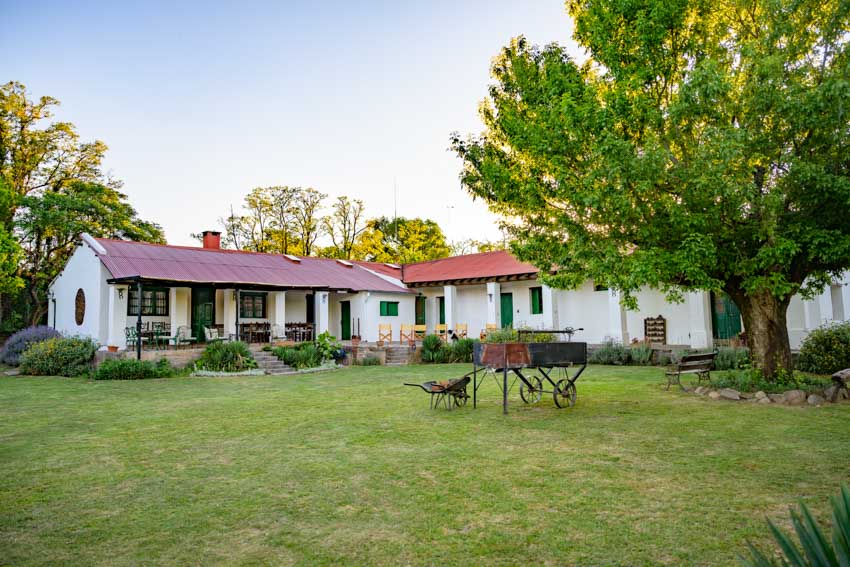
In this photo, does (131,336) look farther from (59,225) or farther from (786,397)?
(786,397)

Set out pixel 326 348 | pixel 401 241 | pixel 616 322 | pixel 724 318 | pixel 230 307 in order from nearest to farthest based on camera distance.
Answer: pixel 724 318
pixel 326 348
pixel 616 322
pixel 230 307
pixel 401 241

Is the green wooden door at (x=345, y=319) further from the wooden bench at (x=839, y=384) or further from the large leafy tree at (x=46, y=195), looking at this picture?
the wooden bench at (x=839, y=384)

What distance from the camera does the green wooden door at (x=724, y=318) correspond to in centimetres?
1833

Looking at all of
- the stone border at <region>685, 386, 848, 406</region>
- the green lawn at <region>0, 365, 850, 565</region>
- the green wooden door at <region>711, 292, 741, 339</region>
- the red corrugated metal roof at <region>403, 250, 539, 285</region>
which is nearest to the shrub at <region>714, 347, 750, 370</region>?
the green wooden door at <region>711, 292, 741, 339</region>

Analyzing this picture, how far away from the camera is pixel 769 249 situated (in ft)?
28.1

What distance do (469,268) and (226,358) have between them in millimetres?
12756

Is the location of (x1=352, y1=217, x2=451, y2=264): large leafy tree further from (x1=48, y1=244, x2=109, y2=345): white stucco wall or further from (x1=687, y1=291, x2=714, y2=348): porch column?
(x1=687, y1=291, x2=714, y2=348): porch column

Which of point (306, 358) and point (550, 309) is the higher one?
point (550, 309)

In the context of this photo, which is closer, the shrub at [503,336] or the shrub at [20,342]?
the shrub at [503,336]

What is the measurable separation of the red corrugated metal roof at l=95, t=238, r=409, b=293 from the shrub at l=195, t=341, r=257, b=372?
304cm

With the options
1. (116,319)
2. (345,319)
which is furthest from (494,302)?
(116,319)

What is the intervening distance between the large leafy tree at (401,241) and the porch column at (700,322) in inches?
1099

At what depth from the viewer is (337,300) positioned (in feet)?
87.9

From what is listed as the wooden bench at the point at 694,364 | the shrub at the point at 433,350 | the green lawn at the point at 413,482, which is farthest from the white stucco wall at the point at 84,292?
the wooden bench at the point at 694,364
